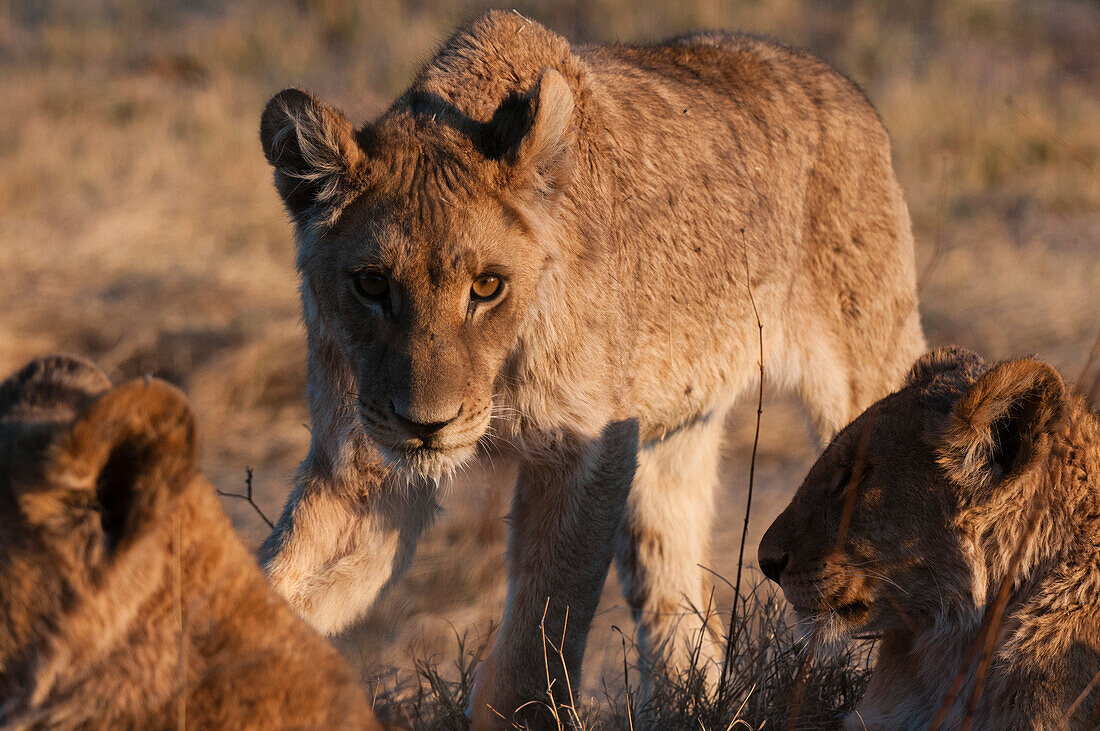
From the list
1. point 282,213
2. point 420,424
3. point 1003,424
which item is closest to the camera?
point 1003,424

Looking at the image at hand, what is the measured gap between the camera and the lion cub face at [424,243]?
326 centimetres

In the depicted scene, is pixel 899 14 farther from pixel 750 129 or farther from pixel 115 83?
pixel 750 129

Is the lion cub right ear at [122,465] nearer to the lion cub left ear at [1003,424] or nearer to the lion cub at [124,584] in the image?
the lion cub at [124,584]

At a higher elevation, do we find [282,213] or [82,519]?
[82,519]

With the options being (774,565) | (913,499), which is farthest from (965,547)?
(774,565)

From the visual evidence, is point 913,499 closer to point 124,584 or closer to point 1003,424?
point 1003,424

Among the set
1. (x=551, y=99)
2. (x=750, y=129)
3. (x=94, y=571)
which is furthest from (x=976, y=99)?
(x=94, y=571)

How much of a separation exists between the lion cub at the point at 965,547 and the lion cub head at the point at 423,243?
929 millimetres

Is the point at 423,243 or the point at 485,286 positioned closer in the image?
the point at 423,243

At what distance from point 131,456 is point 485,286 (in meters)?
1.72

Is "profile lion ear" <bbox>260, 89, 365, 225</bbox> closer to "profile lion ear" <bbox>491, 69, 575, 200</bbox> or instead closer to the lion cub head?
the lion cub head

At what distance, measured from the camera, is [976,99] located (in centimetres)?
1549

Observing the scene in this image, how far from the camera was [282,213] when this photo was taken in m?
9.20

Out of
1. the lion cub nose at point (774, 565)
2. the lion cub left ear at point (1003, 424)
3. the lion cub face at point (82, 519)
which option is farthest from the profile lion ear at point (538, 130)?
the lion cub face at point (82, 519)
